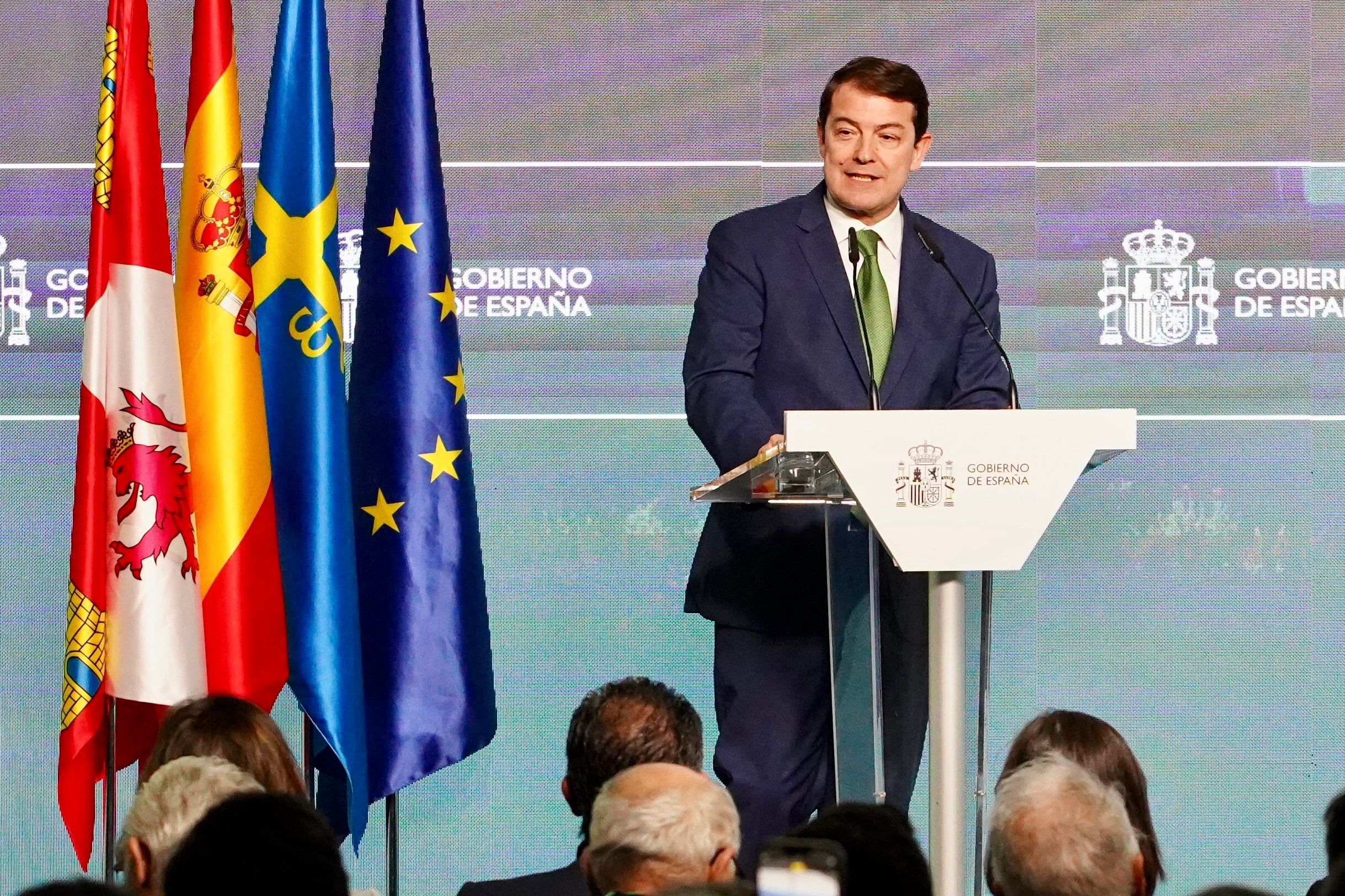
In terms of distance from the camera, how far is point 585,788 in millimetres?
3088

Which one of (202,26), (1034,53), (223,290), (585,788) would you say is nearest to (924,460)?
(585,788)

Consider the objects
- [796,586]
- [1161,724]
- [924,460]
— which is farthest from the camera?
[1161,724]

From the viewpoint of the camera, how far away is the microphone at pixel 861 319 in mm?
3180

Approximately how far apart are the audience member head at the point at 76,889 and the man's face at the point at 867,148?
237 cm

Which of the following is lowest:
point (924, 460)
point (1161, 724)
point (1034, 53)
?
point (1161, 724)

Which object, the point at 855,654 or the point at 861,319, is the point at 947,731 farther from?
the point at 861,319

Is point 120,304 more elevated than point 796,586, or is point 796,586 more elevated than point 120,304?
point 120,304

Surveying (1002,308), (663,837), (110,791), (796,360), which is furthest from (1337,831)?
(1002,308)

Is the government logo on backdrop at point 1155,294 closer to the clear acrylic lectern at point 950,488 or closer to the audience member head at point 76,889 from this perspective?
the clear acrylic lectern at point 950,488

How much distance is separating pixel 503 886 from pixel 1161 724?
9.66 feet

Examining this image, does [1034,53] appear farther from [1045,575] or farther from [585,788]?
[585,788]

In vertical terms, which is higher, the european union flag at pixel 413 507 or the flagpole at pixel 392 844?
the european union flag at pixel 413 507

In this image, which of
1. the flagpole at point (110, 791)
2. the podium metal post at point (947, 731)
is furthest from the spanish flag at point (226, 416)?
the podium metal post at point (947, 731)

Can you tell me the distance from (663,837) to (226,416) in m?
2.45
